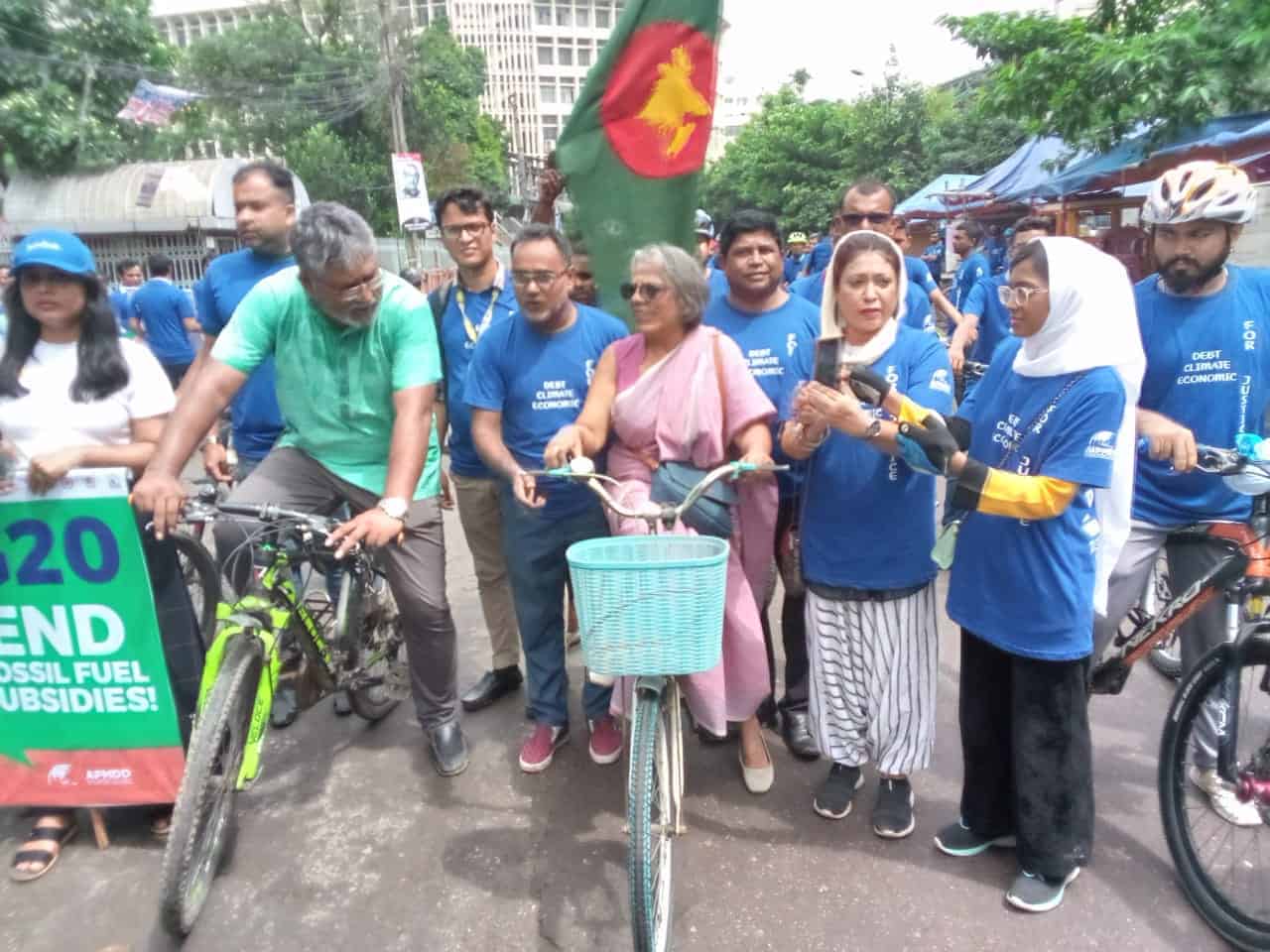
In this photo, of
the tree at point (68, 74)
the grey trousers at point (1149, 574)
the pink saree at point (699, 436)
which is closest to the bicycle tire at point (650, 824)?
the pink saree at point (699, 436)

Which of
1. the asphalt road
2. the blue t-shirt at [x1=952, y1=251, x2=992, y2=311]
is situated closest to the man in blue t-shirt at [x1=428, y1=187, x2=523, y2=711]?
the asphalt road

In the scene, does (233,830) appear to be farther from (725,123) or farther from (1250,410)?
(725,123)

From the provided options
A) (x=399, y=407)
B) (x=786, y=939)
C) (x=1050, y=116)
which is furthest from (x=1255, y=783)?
(x=1050, y=116)

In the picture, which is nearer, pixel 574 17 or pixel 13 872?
pixel 13 872

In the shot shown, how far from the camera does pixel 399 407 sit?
295 cm

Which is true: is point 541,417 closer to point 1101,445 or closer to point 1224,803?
point 1101,445

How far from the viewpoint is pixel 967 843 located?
276 cm

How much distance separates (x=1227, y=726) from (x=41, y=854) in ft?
11.4

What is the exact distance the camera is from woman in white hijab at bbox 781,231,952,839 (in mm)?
2619

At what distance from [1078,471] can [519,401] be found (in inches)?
70.2

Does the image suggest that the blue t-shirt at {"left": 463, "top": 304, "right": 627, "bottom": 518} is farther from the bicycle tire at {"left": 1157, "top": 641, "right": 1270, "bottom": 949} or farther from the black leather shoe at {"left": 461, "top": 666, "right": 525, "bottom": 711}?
the bicycle tire at {"left": 1157, "top": 641, "right": 1270, "bottom": 949}

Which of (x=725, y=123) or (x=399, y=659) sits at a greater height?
(x=725, y=123)

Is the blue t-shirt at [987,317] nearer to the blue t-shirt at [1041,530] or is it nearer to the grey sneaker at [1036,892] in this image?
the blue t-shirt at [1041,530]

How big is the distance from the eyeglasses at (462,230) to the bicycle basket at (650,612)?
199 centimetres
